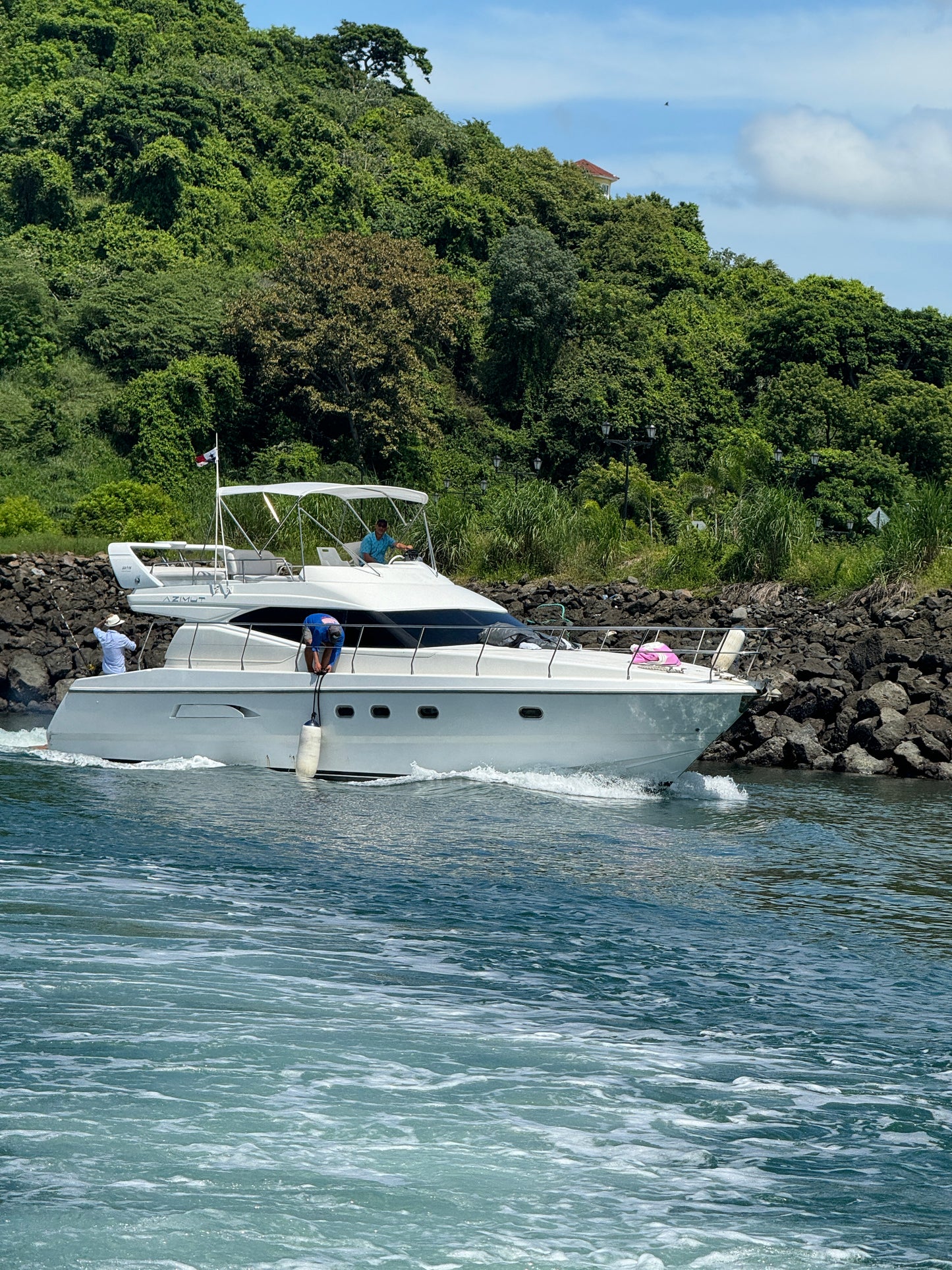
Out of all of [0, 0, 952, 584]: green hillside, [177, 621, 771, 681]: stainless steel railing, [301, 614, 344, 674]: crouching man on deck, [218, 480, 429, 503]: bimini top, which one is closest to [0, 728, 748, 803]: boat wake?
[177, 621, 771, 681]: stainless steel railing

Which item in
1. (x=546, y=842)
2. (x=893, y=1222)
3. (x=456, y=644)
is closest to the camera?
(x=893, y=1222)

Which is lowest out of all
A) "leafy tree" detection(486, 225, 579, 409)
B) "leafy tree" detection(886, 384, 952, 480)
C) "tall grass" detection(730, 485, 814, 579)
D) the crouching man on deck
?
the crouching man on deck

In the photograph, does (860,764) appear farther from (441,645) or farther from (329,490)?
(329,490)

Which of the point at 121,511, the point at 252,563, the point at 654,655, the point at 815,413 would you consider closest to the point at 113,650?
the point at 252,563

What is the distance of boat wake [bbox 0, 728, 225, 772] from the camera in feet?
50.4

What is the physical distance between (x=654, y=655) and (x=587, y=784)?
5.44 feet

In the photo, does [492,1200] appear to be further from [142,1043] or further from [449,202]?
[449,202]

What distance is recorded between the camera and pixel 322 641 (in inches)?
582

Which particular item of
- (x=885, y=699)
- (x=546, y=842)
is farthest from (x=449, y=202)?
(x=546, y=842)

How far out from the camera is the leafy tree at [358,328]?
1682 inches

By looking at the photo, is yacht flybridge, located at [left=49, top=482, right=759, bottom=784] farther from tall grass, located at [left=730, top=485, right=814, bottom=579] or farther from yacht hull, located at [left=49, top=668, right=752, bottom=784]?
tall grass, located at [left=730, top=485, right=814, bottom=579]

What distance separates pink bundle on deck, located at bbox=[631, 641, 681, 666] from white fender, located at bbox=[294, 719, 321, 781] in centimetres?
359

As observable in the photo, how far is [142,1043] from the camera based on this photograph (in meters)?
6.68

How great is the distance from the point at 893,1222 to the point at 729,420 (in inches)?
1855
